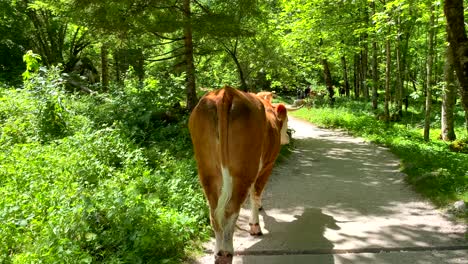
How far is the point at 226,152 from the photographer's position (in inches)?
150

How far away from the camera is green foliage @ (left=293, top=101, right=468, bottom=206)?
6688 mm

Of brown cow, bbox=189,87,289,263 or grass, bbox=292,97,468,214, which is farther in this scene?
grass, bbox=292,97,468,214

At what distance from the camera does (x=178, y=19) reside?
9.33m

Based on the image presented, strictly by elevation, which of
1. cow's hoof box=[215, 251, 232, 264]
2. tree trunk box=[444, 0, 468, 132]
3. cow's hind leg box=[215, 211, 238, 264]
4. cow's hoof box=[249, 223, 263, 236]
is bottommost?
cow's hoof box=[249, 223, 263, 236]

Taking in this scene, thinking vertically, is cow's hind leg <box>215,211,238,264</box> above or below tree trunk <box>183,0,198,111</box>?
below

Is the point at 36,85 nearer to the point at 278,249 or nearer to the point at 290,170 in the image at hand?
the point at 290,170

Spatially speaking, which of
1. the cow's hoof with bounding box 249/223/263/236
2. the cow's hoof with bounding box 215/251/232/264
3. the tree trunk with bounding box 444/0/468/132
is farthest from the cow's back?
the tree trunk with bounding box 444/0/468/132

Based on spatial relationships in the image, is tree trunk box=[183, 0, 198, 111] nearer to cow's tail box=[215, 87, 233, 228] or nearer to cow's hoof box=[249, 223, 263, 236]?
cow's hoof box=[249, 223, 263, 236]

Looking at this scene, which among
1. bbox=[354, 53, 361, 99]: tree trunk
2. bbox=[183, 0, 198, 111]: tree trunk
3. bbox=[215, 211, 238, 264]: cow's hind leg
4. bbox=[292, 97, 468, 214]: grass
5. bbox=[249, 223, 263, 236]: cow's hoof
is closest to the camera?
bbox=[215, 211, 238, 264]: cow's hind leg

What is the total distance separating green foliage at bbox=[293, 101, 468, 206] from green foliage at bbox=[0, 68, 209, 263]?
411 cm

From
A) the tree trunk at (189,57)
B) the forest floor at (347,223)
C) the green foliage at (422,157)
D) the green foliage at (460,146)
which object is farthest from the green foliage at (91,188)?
the green foliage at (460,146)

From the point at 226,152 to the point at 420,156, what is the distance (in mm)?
7355

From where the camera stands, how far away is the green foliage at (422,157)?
6.69m

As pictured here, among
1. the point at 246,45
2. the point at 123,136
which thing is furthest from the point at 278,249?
the point at 246,45
